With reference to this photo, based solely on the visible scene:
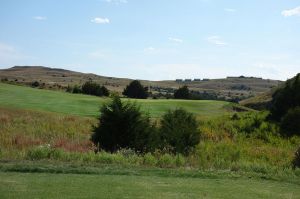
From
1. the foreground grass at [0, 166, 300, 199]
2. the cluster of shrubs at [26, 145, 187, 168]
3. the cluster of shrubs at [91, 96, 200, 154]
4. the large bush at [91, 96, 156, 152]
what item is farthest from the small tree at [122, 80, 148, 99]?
the foreground grass at [0, 166, 300, 199]

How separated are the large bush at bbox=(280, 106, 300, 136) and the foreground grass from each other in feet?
71.9

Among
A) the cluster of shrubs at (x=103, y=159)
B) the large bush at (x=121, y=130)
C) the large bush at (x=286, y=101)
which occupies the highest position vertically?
the large bush at (x=286, y=101)

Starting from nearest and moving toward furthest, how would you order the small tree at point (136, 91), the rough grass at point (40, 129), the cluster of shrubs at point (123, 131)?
1. the cluster of shrubs at point (123, 131)
2. the rough grass at point (40, 129)
3. the small tree at point (136, 91)

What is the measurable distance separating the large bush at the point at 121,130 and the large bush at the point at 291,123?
1604 centimetres

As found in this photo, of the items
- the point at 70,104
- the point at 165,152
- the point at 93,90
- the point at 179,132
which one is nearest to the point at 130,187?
the point at 165,152

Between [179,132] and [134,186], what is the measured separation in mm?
13851

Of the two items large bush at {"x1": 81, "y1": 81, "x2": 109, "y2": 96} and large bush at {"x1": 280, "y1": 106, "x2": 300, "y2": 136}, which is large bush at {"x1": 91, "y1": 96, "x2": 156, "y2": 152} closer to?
large bush at {"x1": 280, "y1": 106, "x2": 300, "y2": 136}

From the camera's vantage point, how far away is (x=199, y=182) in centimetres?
1070

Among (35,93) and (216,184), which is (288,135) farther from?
(35,93)

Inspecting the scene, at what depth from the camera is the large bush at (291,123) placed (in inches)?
1282

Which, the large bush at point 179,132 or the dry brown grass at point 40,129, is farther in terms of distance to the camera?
the large bush at point 179,132

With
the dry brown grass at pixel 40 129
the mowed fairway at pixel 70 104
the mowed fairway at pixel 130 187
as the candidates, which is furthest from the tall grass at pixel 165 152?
the mowed fairway at pixel 70 104

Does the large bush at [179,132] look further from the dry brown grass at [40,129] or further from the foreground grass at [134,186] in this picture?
the foreground grass at [134,186]

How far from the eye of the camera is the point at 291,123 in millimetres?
33250
